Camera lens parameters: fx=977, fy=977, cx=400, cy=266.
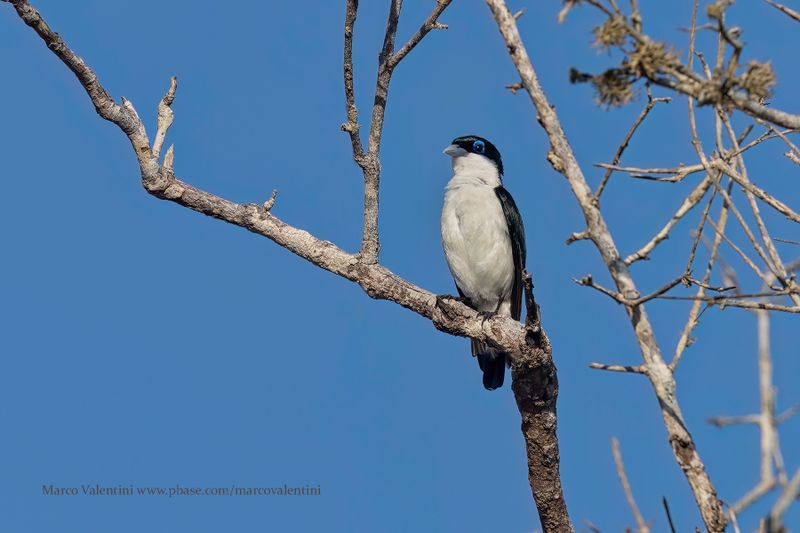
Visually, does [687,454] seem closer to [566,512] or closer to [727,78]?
[727,78]

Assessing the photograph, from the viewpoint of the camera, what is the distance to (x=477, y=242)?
8242mm

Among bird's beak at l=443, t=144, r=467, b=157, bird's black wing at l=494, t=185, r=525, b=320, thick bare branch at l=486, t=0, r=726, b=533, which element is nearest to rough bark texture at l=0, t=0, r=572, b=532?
bird's black wing at l=494, t=185, r=525, b=320

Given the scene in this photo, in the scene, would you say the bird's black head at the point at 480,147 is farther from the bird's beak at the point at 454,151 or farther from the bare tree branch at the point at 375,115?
the bare tree branch at the point at 375,115

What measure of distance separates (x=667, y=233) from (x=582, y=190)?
0.41 metres

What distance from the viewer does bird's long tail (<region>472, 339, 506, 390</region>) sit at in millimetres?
7926

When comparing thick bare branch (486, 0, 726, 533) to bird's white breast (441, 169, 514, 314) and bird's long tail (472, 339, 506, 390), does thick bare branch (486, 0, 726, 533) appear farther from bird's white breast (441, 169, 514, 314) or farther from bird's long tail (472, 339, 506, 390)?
bird's white breast (441, 169, 514, 314)

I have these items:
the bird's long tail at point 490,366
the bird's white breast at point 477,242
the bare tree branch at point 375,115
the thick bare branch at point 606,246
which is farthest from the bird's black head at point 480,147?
the thick bare branch at point 606,246

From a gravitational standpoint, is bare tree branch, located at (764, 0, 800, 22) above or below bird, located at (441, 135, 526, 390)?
below

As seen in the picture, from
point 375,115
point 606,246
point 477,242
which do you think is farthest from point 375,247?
point 606,246

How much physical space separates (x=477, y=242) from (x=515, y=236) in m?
0.33

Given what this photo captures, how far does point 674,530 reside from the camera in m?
3.36

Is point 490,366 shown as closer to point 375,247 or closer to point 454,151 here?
point 375,247

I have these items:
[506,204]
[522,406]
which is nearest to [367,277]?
[522,406]

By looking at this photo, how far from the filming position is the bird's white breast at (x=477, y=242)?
8.23m
